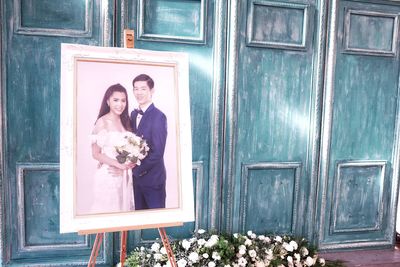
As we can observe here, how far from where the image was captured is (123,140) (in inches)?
56.7

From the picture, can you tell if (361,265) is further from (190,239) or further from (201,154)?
(201,154)

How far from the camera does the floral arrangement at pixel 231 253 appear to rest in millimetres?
1888

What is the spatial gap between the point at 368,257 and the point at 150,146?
6.15 feet

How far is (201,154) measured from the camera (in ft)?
6.81

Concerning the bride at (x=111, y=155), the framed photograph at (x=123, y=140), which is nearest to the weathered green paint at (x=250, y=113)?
the framed photograph at (x=123, y=140)

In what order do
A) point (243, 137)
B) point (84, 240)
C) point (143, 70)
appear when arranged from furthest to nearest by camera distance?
point (243, 137), point (84, 240), point (143, 70)

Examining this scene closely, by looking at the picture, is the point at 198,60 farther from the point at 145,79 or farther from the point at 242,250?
the point at 242,250

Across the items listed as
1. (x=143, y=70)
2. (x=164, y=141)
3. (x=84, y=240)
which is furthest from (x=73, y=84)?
(x=84, y=240)

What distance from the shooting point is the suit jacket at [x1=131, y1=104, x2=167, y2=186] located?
57.9 inches

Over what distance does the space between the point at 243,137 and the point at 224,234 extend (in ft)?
2.16

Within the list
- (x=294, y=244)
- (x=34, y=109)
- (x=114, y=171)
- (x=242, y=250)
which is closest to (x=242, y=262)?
(x=242, y=250)

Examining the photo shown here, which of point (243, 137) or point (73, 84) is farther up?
point (73, 84)

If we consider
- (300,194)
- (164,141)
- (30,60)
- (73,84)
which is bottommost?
(300,194)

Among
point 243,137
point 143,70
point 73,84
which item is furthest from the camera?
point 243,137
